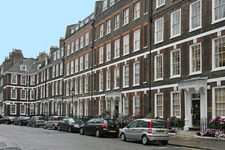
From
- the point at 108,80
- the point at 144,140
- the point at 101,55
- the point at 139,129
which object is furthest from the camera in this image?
the point at 101,55

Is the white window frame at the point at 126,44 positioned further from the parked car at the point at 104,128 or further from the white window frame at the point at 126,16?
the parked car at the point at 104,128

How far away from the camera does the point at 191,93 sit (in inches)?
1198

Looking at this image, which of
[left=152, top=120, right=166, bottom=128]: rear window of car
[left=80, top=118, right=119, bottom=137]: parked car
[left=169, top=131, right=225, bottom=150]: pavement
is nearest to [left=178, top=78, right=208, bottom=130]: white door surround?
[left=169, top=131, right=225, bottom=150]: pavement

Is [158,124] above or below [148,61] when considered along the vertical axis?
below

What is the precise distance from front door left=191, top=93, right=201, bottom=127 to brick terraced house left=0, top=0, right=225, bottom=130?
2.8 inches

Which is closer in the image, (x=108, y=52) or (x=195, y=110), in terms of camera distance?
(x=195, y=110)

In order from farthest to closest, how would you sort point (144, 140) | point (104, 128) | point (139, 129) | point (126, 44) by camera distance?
point (126, 44)
point (104, 128)
point (139, 129)
point (144, 140)

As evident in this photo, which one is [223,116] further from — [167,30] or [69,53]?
[69,53]

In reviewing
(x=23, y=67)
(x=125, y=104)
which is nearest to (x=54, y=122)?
(x=125, y=104)

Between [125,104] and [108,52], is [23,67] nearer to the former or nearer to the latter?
[108,52]

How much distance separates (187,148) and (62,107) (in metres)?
45.7

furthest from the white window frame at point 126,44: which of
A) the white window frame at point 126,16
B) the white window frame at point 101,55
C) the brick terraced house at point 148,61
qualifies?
the white window frame at point 101,55

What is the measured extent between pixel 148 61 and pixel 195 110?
8812 millimetres

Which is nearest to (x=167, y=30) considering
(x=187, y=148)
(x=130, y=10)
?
(x=130, y=10)
